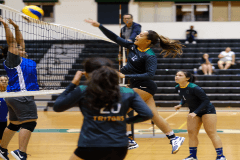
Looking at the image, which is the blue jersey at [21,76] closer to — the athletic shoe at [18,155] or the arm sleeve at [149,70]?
the athletic shoe at [18,155]

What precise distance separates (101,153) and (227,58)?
11635 mm

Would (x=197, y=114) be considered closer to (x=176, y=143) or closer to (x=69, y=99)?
(x=176, y=143)

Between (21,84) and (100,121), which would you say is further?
(21,84)

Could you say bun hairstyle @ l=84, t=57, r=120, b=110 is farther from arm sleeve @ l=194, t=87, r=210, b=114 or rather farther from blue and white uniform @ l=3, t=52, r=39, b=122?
arm sleeve @ l=194, t=87, r=210, b=114

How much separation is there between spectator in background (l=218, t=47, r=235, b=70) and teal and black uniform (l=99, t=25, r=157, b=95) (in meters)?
9.40

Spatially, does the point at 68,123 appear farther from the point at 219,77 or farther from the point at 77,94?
the point at 219,77

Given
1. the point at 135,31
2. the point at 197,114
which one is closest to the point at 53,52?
Result: the point at 135,31

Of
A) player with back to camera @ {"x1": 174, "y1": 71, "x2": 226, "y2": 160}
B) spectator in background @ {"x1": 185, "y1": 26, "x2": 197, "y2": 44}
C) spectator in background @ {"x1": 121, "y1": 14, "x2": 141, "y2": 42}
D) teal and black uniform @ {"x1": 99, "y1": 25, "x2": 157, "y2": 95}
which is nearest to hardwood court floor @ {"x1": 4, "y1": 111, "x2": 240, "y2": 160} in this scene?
player with back to camera @ {"x1": 174, "y1": 71, "x2": 226, "y2": 160}

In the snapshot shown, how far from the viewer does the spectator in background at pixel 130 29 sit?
5292 mm

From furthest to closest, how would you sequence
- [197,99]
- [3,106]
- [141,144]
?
[141,144] < [3,106] < [197,99]

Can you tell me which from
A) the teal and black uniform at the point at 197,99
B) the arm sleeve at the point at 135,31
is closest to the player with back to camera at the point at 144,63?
the teal and black uniform at the point at 197,99

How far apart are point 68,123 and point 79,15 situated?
29.6 ft

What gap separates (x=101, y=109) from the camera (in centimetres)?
214

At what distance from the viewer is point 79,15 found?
15.7m
